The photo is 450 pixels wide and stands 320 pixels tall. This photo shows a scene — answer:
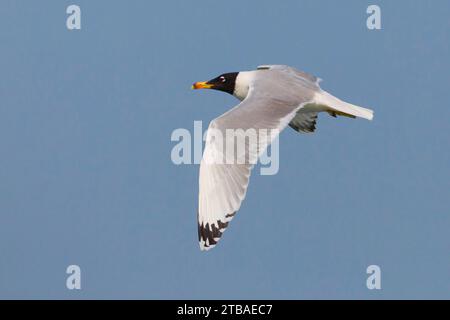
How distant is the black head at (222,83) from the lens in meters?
8.16

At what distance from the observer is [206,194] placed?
21.3ft

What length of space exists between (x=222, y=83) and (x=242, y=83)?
0.31m

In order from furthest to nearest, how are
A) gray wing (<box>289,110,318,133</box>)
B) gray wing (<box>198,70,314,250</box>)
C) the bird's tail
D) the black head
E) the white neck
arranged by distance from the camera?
gray wing (<box>289,110,318,133</box>)
the black head
the white neck
the bird's tail
gray wing (<box>198,70,314,250</box>)

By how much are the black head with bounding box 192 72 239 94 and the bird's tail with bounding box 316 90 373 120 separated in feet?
2.76

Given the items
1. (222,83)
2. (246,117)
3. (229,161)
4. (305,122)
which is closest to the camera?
(229,161)

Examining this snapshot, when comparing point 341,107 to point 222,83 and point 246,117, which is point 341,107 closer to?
point 246,117

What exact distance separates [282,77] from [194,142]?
121 centimetres

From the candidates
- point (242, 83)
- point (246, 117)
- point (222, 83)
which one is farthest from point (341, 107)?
point (222, 83)

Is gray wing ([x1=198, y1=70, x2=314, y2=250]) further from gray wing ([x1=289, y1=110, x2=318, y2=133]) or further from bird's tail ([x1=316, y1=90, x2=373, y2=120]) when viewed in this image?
gray wing ([x1=289, y1=110, x2=318, y2=133])

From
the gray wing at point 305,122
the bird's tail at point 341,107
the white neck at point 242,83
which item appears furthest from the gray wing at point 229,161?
the gray wing at point 305,122

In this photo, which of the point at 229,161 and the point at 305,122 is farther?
the point at 305,122

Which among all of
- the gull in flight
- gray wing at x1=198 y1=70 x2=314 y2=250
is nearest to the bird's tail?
the gull in flight

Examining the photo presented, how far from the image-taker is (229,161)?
654 cm

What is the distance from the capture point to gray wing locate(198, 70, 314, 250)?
6465mm
